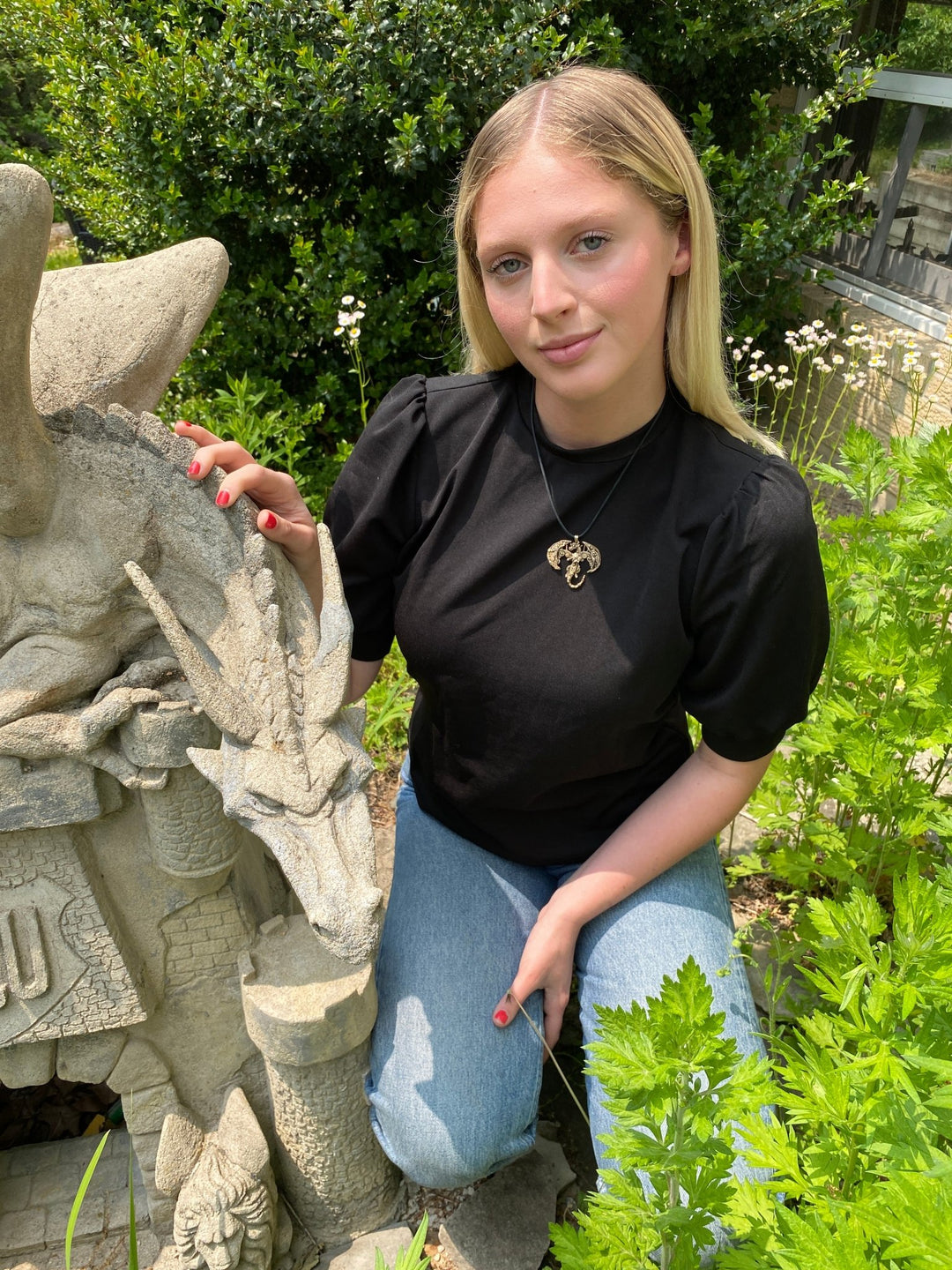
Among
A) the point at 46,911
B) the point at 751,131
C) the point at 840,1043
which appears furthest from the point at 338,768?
the point at 751,131

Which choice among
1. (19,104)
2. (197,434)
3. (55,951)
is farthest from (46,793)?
(19,104)

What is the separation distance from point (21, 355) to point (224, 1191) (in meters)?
1.31

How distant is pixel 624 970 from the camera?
1.62 metres

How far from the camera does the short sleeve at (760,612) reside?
57.8 inches

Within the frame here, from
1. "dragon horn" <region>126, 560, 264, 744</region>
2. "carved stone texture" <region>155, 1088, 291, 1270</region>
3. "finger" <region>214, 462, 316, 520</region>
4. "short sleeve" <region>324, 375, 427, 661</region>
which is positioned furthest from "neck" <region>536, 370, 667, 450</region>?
"carved stone texture" <region>155, 1088, 291, 1270</region>

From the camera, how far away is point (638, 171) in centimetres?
134

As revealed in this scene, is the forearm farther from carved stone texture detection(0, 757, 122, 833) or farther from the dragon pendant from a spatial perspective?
carved stone texture detection(0, 757, 122, 833)

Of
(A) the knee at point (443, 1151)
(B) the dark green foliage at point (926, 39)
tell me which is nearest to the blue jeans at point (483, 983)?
(A) the knee at point (443, 1151)

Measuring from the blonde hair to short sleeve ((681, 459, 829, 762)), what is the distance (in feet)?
0.66

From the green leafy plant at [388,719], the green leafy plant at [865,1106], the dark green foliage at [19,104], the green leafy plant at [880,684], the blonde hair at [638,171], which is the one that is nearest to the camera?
the green leafy plant at [865,1106]

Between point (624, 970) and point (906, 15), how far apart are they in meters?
4.73

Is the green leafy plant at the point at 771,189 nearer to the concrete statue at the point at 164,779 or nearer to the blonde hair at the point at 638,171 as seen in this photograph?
the blonde hair at the point at 638,171

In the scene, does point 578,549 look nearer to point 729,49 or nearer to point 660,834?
point 660,834

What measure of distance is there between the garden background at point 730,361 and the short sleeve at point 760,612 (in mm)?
278
